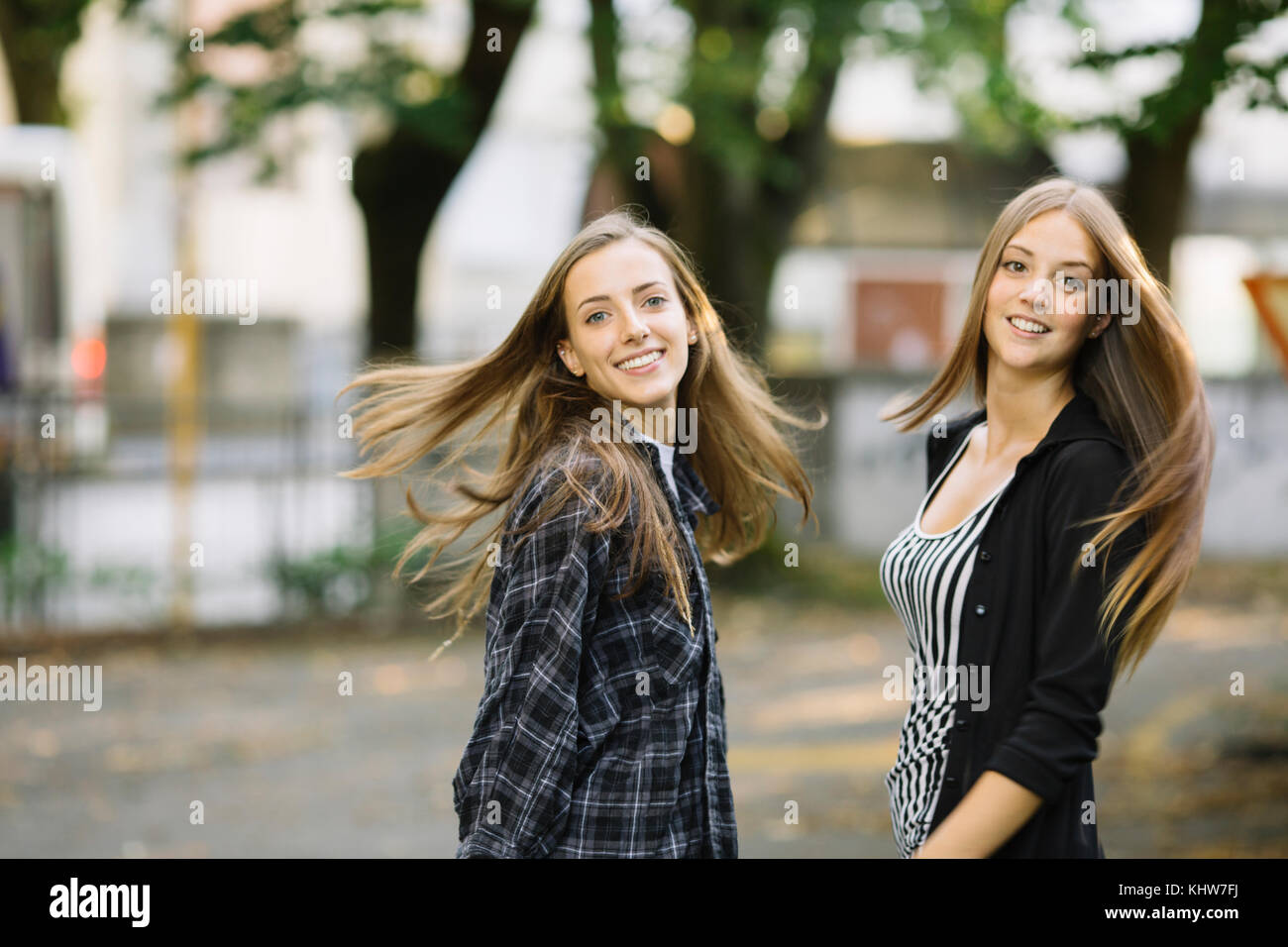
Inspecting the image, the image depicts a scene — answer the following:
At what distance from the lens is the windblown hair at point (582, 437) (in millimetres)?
2508

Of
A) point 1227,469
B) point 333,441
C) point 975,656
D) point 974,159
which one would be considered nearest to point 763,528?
point 975,656

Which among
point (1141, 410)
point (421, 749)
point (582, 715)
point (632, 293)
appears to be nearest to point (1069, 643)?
point (1141, 410)

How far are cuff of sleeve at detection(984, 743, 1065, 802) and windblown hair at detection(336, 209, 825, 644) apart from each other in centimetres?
58

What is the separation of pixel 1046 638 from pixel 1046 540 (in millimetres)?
170

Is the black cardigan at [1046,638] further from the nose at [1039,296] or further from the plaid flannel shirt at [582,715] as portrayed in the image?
the plaid flannel shirt at [582,715]

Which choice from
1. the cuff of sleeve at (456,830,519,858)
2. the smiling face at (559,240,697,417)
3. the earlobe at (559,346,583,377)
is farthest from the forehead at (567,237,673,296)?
the cuff of sleeve at (456,830,519,858)

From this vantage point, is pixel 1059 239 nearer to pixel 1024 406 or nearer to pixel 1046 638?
pixel 1024 406

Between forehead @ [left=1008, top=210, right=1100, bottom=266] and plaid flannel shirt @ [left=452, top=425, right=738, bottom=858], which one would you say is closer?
plaid flannel shirt @ [left=452, top=425, right=738, bottom=858]

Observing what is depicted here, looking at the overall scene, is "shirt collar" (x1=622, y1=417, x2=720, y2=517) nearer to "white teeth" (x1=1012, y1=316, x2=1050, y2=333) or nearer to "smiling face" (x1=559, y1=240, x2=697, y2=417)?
"smiling face" (x1=559, y1=240, x2=697, y2=417)

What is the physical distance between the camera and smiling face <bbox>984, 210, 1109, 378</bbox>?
247 cm

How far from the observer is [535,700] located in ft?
7.74

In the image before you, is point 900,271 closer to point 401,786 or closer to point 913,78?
point 913,78

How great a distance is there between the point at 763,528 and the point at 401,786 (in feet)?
13.9

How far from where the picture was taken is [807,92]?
459 inches
